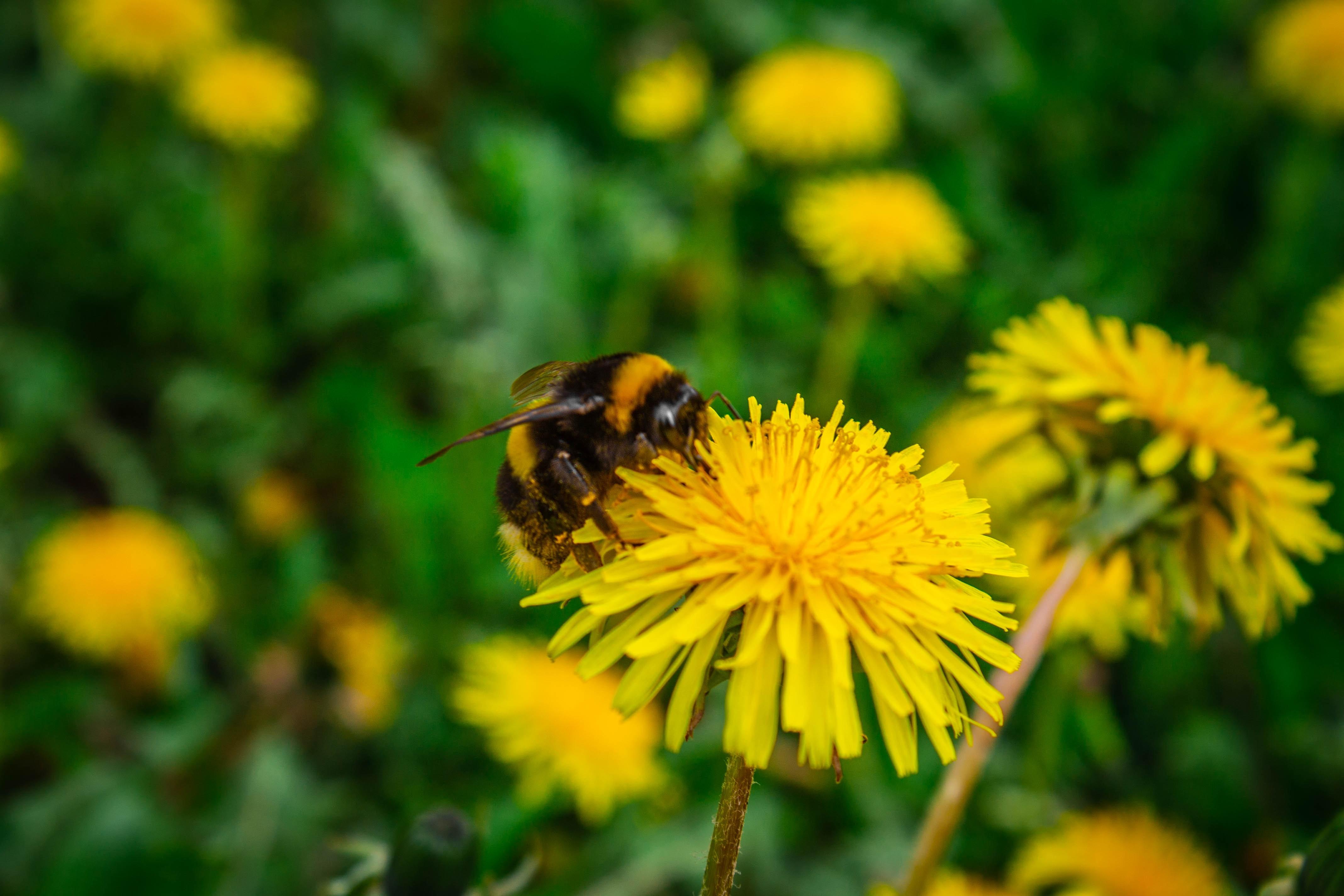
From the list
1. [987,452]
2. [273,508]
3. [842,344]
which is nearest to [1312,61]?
[842,344]

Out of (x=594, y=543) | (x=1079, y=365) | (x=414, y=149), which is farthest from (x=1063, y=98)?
(x=594, y=543)

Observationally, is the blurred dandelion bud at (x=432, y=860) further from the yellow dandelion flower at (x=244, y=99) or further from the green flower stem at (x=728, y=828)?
the yellow dandelion flower at (x=244, y=99)

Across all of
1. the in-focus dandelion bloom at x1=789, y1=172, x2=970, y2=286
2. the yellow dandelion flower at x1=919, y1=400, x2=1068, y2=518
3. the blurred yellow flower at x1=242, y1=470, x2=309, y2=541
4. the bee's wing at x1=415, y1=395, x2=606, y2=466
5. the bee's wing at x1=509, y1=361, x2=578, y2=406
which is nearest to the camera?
the bee's wing at x1=415, y1=395, x2=606, y2=466

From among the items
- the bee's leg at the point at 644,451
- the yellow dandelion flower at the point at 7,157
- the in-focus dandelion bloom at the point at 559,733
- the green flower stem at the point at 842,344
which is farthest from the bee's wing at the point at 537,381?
the yellow dandelion flower at the point at 7,157

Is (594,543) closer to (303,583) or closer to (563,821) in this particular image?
(563,821)

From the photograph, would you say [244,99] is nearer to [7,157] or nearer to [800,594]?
[7,157]

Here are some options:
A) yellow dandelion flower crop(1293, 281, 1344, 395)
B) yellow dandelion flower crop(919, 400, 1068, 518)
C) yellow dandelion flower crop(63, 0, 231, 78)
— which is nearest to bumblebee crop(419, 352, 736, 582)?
yellow dandelion flower crop(919, 400, 1068, 518)

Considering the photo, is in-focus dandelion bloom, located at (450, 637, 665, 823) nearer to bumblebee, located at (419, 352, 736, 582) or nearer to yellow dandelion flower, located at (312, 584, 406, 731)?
yellow dandelion flower, located at (312, 584, 406, 731)
